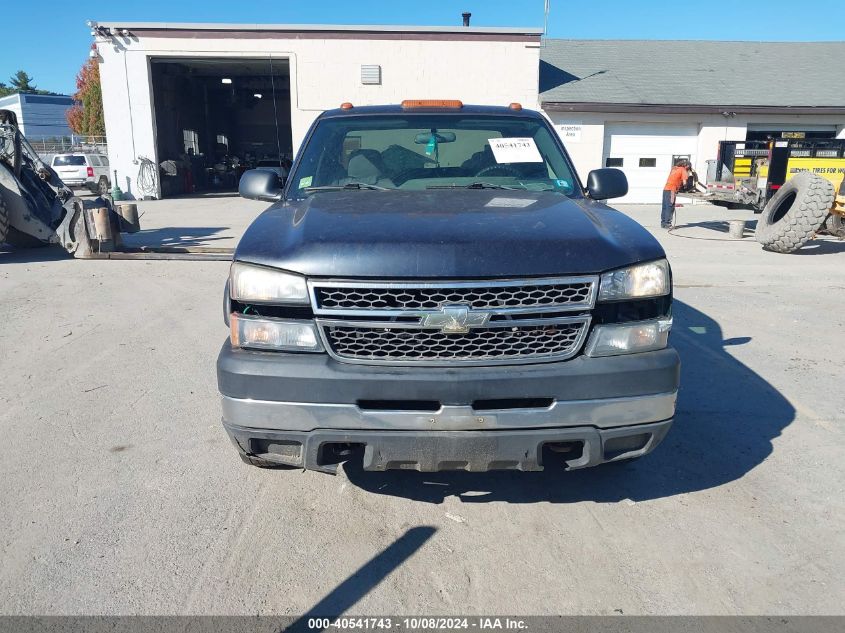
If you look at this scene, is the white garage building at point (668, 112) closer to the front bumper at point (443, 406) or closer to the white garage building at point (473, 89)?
the white garage building at point (473, 89)

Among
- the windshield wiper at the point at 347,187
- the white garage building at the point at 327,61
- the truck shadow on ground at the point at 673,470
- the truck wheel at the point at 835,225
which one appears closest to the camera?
the truck shadow on ground at the point at 673,470

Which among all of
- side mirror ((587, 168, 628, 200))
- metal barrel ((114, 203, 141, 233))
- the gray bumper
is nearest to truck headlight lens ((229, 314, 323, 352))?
the gray bumper

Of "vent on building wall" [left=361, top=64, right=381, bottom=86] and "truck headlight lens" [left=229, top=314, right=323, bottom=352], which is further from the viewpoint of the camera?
"vent on building wall" [left=361, top=64, right=381, bottom=86]

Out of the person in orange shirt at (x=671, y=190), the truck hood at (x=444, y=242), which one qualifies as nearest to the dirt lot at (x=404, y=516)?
the truck hood at (x=444, y=242)

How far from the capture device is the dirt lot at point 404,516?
2652 mm

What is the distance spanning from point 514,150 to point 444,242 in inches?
67.5

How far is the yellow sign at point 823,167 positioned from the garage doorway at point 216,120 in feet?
44.4

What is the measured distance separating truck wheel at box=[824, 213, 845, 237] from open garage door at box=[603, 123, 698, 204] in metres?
10.1

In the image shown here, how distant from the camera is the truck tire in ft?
34.8

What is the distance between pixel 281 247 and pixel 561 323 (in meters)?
1.20

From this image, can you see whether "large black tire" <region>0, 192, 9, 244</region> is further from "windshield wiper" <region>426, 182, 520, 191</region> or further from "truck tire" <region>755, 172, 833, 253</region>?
"truck tire" <region>755, 172, 833, 253</region>

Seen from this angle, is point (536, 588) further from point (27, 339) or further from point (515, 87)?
point (515, 87)

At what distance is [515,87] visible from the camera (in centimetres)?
2203

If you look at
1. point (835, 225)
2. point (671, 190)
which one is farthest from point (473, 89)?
point (835, 225)
